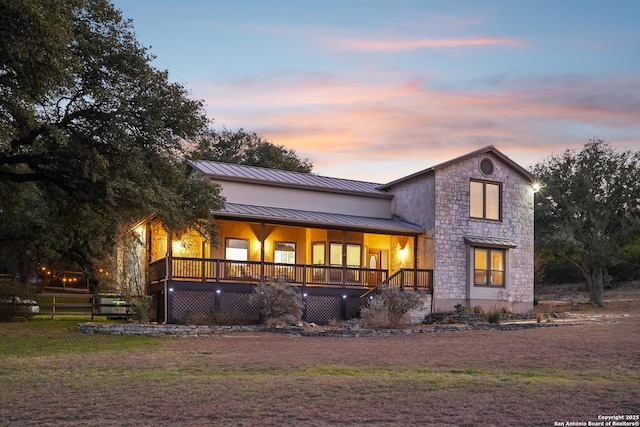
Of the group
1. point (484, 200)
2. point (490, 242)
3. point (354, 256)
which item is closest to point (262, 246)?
point (354, 256)

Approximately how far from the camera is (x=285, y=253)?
34.2m

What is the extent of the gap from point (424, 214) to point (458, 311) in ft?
14.4

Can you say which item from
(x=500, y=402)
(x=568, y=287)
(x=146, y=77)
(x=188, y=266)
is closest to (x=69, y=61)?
(x=146, y=77)

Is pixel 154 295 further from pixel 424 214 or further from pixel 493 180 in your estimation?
pixel 493 180

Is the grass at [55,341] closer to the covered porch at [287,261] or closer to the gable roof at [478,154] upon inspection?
the covered porch at [287,261]

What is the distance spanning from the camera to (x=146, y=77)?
23453 millimetres

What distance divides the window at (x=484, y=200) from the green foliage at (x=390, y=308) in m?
7.64

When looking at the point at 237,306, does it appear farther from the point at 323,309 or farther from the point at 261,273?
the point at 323,309

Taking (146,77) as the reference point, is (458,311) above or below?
below

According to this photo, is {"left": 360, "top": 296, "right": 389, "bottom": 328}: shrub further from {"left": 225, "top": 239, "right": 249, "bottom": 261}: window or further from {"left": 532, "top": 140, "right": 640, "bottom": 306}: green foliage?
{"left": 532, "top": 140, "right": 640, "bottom": 306}: green foliage

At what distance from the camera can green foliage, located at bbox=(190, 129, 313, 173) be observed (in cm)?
5834

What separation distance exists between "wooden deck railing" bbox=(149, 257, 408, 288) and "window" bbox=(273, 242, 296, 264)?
236 cm

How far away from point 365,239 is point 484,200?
541cm

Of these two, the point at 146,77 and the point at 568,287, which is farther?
the point at 568,287
